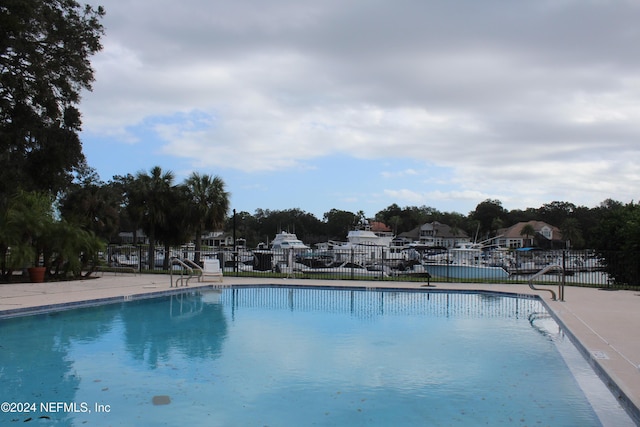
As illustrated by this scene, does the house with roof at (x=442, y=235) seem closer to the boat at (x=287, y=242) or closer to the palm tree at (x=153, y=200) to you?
the boat at (x=287, y=242)

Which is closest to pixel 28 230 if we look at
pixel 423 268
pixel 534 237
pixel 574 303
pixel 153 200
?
pixel 153 200

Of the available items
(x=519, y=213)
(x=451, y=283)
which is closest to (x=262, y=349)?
(x=451, y=283)

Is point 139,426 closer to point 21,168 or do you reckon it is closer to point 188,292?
point 188,292

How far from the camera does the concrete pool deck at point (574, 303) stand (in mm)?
6410

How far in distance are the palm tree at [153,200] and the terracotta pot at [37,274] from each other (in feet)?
28.1

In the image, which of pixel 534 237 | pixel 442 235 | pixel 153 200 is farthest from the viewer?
pixel 442 235

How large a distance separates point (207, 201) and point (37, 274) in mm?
10929

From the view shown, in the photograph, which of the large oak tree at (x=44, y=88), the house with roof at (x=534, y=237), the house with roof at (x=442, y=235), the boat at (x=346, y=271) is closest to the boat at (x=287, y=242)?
the boat at (x=346, y=271)

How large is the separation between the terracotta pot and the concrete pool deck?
1.88 feet

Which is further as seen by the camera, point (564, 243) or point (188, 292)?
point (564, 243)

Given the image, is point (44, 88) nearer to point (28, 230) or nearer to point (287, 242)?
point (28, 230)

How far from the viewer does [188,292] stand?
1603cm

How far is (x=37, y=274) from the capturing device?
16.8 meters

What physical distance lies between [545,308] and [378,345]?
5722 mm
